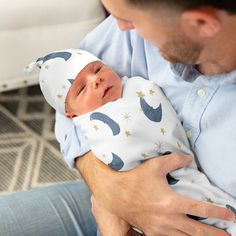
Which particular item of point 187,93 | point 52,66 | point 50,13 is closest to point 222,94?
point 187,93

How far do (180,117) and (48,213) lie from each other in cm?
31

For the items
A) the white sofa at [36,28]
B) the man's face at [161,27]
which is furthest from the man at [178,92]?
the white sofa at [36,28]

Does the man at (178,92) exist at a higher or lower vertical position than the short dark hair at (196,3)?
lower

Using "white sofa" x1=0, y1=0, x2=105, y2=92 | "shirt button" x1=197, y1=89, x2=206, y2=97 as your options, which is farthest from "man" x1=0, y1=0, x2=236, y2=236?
"white sofa" x1=0, y1=0, x2=105, y2=92

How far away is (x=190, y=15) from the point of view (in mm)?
664

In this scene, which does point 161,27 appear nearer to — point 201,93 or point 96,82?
point 201,93

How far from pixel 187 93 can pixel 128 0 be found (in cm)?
24

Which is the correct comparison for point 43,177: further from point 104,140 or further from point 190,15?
point 190,15

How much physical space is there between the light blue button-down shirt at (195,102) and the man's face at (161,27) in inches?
3.3

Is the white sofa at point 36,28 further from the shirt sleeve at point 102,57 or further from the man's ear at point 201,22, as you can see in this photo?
the man's ear at point 201,22

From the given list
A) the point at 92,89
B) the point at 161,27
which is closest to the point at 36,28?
the point at 92,89

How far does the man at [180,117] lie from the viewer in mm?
700

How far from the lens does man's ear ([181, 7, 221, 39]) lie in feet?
2.15

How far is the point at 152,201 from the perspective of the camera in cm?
84
